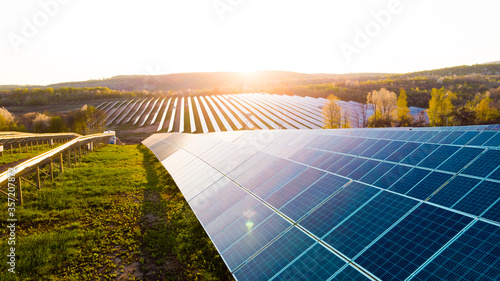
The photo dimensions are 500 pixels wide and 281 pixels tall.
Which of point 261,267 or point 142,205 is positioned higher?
point 261,267

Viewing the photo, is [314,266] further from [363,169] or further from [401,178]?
[363,169]

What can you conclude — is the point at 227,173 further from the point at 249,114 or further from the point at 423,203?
the point at 249,114

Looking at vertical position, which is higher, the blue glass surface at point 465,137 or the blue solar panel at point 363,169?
the blue glass surface at point 465,137

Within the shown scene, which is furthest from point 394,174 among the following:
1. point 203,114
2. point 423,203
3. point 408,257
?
point 203,114

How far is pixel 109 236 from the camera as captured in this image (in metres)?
14.2

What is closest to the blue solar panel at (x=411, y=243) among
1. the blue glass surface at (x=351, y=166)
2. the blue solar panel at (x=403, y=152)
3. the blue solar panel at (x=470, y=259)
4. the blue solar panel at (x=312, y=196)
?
the blue solar panel at (x=470, y=259)

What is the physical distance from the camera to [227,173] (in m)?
16.2

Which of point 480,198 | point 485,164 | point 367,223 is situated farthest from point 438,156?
point 367,223

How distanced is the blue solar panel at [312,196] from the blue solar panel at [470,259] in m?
4.21

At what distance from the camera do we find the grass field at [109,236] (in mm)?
11195

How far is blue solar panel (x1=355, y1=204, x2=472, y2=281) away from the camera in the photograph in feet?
20.2

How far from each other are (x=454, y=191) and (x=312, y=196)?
179 inches

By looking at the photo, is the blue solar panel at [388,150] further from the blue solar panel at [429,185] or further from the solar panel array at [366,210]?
the blue solar panel at [429,185]

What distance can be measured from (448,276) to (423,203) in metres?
2.94
